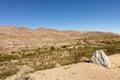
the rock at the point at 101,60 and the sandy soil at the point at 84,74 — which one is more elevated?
the rock at the point at 101,60

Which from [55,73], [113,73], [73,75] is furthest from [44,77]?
[113,73]

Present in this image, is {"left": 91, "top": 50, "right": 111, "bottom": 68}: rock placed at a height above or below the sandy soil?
above

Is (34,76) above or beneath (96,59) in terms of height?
beneath

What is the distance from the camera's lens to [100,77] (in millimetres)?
15242

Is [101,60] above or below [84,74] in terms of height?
above

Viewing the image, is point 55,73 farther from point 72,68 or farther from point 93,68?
point 93,68

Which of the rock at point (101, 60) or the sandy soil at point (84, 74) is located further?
the rock at point (101, 60)

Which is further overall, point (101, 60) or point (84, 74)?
point (101, 60)

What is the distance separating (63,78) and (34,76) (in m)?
3.55

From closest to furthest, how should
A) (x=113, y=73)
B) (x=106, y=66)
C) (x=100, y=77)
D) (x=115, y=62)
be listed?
(x=100, y=77), (x=113, y=73), (x=106, y=66), (x=115, y=62)

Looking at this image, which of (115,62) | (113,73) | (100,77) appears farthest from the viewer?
(115,62)

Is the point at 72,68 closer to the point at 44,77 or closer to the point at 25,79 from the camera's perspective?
the point at 44,77

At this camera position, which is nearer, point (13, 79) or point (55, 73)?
point (55, 73)

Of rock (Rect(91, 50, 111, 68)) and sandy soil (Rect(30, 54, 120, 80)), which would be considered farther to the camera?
rock (Rect(91, 50, 111, 68))
